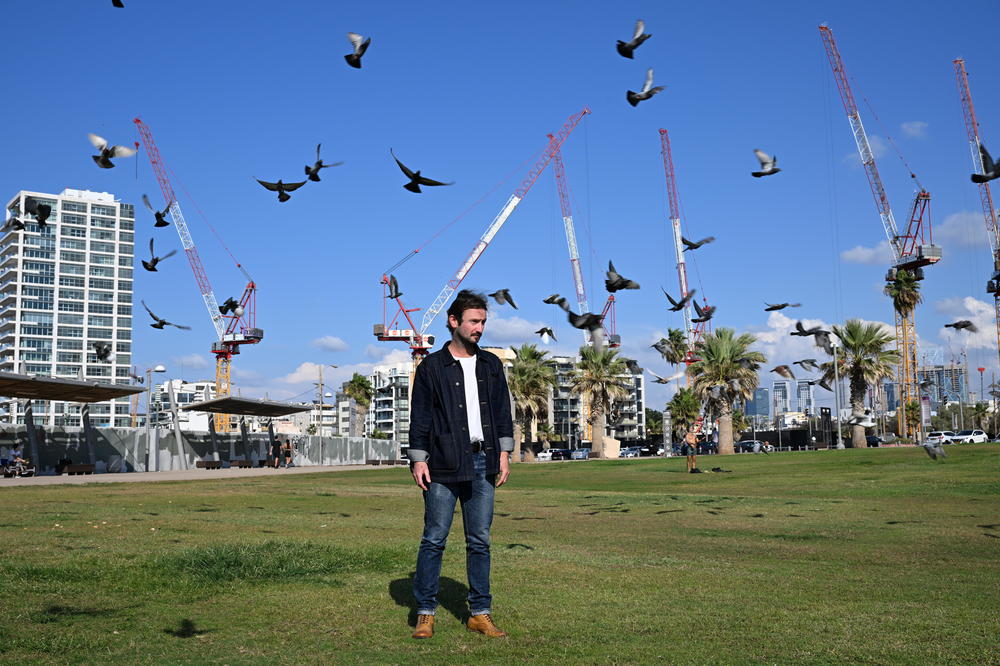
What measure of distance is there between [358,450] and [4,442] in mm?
31869

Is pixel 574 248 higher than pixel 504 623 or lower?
higher

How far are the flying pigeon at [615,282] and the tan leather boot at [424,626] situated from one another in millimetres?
18255

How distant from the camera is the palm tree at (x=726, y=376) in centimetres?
7325

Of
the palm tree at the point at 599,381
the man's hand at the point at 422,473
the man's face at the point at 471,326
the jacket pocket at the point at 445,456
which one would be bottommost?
the man's hand at the point at 422,473

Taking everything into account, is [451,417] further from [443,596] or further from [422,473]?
[443,596]

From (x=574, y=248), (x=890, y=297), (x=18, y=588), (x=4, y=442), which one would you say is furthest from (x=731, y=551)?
(x=574, y=248)

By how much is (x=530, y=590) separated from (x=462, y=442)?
1.65m

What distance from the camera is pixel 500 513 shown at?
613 inches

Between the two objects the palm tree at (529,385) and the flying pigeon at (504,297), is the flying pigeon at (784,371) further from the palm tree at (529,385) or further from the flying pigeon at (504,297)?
the palm tree at (529,385)

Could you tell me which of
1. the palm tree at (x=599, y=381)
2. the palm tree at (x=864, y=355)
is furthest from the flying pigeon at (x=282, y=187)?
the palm tree at (x=599, y=381)

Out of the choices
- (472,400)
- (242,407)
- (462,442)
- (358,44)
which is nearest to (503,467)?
(462,442)

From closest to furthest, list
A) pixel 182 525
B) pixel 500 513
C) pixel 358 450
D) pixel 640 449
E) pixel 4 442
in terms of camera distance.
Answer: pixel 182 525 < pixel 500 513 < pixel 4 442 < pixel 358 450 < pixel 640 449

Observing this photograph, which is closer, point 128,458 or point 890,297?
point 128,458

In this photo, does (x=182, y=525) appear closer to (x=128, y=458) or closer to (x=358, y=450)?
(x=128, y=458)
